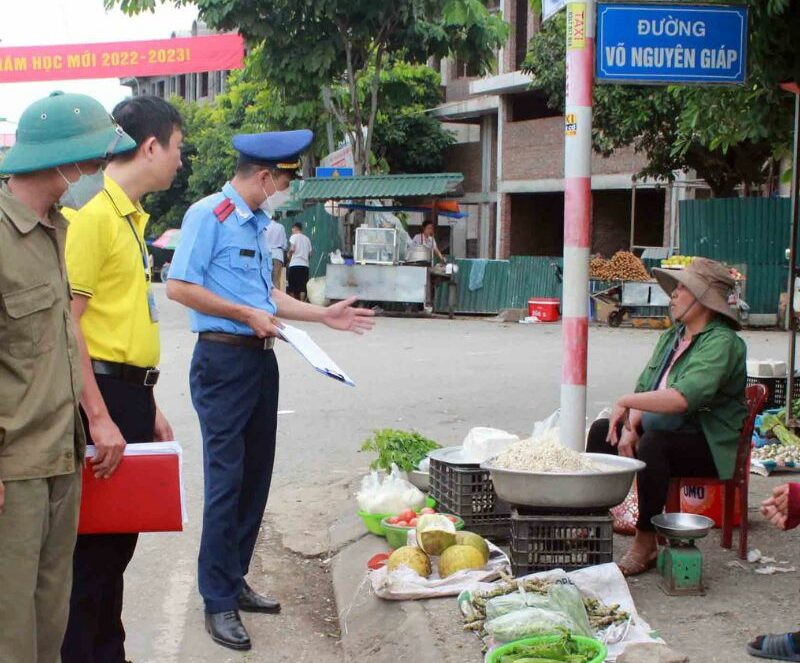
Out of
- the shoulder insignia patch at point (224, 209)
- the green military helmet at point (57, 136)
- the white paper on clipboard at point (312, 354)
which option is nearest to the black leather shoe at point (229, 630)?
the white paper on clipboard at point (312, 354)

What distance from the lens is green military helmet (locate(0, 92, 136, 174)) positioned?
9.36ft

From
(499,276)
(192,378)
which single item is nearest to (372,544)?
(192,378)

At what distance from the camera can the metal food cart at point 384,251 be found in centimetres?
2011

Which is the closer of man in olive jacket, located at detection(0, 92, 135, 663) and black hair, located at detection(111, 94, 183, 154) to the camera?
man in olive jacket, located at detection(0, 92, 135, 663)

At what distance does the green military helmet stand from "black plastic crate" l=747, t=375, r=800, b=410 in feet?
22.0

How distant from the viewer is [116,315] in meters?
3.63

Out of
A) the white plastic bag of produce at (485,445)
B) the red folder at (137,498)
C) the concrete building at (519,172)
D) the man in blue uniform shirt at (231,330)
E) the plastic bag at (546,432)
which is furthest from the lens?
the concrete building at (519,172)

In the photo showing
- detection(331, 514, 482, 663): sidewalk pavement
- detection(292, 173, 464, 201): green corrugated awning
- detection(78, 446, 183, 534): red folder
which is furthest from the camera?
detection(292, 173, 464, 201): green corrugated awning

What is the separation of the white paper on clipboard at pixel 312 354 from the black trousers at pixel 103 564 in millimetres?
771

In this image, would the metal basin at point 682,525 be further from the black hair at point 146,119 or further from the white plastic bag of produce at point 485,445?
the black hair at point 146,119

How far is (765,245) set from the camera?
1888 centimetres

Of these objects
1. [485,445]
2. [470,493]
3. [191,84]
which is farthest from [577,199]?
[191,84]

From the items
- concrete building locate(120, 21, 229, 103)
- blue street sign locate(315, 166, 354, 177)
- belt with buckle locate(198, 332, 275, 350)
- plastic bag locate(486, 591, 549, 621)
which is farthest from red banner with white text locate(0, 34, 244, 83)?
plastic bag locate(486, 591, 549, 621)

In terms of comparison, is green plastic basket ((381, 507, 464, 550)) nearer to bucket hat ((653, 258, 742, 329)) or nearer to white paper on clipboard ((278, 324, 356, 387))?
white paper on clipboard ((278, 324, 356, 387))
